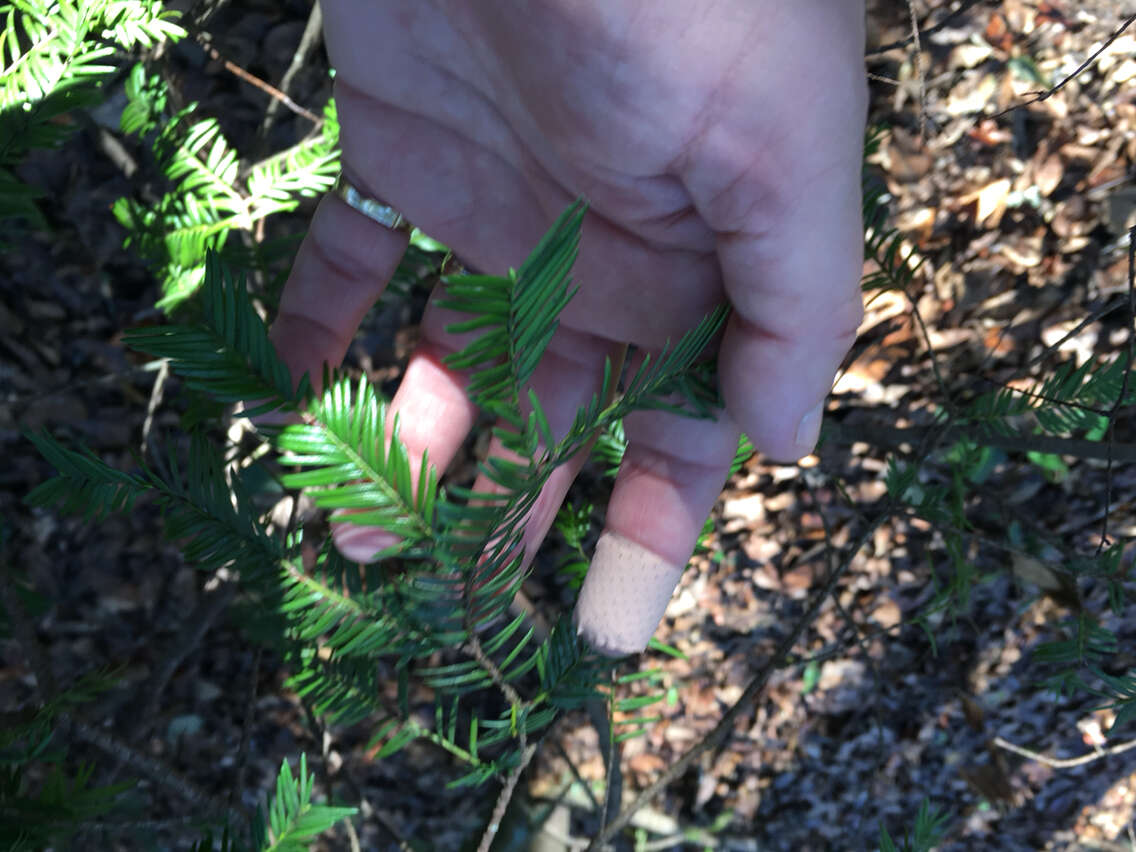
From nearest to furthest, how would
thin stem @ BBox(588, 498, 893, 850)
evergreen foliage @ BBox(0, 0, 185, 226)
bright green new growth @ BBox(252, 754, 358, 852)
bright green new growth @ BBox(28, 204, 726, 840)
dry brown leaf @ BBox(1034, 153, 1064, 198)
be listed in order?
bright green new growth @ BBox(28, 204, 726, 840), bright green new growth @ BBox(252, 754, 358, 852), evergreen foliage @ BBox(0, 0, 185, 226), thin stem @ BBox(588, 498, 893, 850), dry brown leaf @ BBox(1034, 153, 1064, 198)


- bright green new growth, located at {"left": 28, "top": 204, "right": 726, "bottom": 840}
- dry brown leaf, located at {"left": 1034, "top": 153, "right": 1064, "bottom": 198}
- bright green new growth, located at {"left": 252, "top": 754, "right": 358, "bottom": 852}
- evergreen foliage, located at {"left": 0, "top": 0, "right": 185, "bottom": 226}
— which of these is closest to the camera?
bright green new growth, located at {"left": 28, "top": 204, "right": 726, "bottom": 840}

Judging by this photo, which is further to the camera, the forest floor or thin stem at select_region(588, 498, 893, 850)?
the forest floor

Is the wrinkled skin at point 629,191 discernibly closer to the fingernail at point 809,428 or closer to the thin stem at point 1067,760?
the fingernail at point 809,428

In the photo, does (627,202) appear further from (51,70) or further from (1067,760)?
(1067,760)

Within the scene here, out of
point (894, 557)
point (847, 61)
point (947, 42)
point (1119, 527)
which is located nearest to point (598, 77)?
point (847, 61)

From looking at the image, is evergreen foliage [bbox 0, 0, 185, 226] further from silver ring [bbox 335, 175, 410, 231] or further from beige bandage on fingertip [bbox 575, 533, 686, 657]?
beige bandage on fingertip [bbox 575, 533, 686, 657]

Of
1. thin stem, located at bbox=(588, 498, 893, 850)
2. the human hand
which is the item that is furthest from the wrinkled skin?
thin stem, located at bbox=(588, 498, 893, 850)

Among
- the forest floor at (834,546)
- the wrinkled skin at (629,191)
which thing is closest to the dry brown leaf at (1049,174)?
the forest floor at (834,546)
